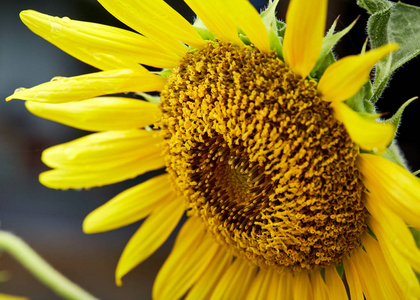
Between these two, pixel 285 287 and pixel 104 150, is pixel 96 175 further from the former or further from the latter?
pixel 285 287

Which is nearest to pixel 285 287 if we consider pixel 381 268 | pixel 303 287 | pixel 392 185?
pixel 303 287

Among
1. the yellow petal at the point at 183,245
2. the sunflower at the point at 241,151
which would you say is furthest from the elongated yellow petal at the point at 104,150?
the yellow petal at the point at 183,245

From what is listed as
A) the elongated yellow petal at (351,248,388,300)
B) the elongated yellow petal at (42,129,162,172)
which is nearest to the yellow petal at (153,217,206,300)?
the elongated yellow petal at (42,129,162,172)

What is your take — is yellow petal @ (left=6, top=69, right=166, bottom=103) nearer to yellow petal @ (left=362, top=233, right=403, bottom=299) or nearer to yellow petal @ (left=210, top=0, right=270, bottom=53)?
yellow petal @ (left=210, top=0, right=270, bottom=53)

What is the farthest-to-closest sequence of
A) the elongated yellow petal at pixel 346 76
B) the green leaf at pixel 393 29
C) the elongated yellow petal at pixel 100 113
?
the elongated yellow petal at pixel 100 113 → the green leaf at pixel 393 29 → the elongated yellow petal at pixel 346 76

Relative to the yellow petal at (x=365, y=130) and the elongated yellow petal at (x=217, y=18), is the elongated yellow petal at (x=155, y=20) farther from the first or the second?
the yellow petal at (x=365, y=130)

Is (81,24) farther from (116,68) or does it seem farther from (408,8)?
(408,8)

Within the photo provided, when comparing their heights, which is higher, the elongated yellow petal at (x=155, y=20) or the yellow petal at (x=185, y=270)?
the elongated yellow petal at (x=155, y=20)
